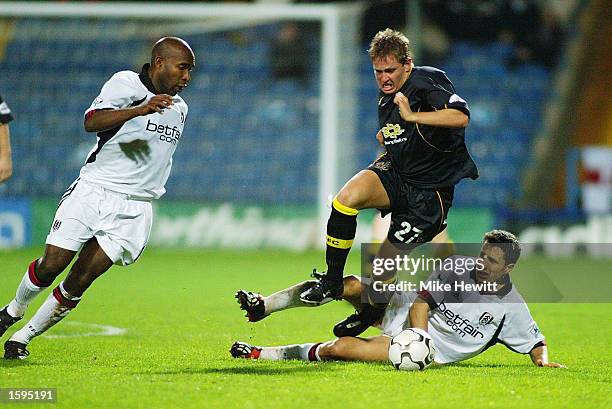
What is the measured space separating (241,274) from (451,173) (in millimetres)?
6137

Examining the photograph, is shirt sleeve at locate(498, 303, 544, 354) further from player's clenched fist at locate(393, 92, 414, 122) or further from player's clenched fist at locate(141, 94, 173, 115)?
player's clenched fist at locate(141, 94, 173, 115)

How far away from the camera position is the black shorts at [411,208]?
6473 millimetres

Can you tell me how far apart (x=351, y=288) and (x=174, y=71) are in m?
1.78

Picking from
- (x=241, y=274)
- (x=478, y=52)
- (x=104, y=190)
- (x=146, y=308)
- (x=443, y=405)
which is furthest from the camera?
(x=478, y=52)

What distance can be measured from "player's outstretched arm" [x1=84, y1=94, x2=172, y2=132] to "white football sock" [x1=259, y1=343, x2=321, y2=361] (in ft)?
5.60

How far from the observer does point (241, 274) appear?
12.4 m

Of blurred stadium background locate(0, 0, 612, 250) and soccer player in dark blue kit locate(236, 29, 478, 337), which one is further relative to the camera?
blurred stadium background locate(0, 0, 612, 250)

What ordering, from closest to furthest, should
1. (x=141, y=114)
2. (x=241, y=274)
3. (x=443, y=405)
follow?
(x=443, y=405) → (x=141, y=114) → (x=241, y=274)

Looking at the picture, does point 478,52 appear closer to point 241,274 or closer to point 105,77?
point 105,77

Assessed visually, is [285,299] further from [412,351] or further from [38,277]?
[38,277]

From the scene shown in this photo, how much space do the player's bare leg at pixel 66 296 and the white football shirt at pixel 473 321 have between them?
1.93 metres

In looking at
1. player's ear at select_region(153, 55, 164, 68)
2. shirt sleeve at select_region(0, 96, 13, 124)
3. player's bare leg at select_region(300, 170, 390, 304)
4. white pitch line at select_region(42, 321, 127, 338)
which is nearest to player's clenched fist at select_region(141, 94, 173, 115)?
player's ear at select_region(153, 55, 164, 68)

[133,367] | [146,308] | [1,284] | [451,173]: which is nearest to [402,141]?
[451,173]

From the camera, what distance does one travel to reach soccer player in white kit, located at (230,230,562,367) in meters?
6.32
